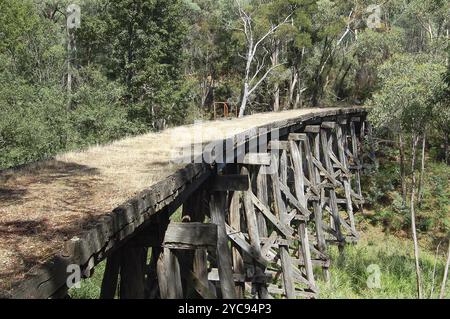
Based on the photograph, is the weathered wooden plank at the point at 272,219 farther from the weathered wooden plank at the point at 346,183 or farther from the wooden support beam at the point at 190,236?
the weathered wooden plank at the point at 346,183

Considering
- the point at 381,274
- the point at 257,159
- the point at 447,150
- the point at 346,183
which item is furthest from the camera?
the point at 447,150

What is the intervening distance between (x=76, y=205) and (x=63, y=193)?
0.53 m

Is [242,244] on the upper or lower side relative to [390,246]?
upper

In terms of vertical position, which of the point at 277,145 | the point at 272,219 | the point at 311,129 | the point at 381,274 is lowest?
the point at 381,274

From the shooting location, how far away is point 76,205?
370 cm

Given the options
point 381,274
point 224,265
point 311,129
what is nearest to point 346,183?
point 311,129

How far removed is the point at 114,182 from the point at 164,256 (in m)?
1.02

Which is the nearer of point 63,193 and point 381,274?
point 63,193

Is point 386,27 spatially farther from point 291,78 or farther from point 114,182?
point 114,182

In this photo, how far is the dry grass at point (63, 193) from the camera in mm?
2812

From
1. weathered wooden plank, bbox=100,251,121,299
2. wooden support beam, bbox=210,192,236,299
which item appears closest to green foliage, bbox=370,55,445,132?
wooden support beam, bbox=210,192,236,299

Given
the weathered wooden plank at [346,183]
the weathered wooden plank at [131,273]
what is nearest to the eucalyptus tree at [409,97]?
the weathered wooden plank at [346,183]

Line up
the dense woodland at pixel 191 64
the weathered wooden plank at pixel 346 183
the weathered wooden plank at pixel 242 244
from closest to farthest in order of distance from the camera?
1. the weathered wooden plank at pixel 242 244
2. the weathered wooden plank at pixel 346 183
3. the dense woodland at pixel 191 64

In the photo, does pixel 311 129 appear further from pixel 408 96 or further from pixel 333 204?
pixel 408 96
